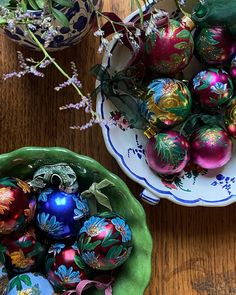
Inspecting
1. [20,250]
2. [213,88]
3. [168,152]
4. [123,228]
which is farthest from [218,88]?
[20,250]

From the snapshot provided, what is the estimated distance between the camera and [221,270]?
0.84m

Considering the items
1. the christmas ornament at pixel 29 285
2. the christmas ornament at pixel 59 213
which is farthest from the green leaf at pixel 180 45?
the christmas ornament at pixel 29 285

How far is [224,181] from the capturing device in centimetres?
83

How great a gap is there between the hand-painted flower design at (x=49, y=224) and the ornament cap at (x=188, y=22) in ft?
0.99

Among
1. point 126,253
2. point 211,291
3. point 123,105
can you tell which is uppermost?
point 123,105

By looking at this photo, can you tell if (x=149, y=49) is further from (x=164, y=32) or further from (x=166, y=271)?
(x=166, y=271)

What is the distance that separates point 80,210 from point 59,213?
0.10 feet

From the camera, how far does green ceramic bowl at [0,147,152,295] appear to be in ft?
2.43

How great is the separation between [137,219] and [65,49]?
0.26 metres

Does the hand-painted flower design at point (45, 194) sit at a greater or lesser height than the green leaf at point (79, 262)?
greater

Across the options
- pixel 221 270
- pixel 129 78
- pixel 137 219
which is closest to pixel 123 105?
pixel 129 78

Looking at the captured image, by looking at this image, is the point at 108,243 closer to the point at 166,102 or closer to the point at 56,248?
the point at 56,248

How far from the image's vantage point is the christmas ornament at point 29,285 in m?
0.71

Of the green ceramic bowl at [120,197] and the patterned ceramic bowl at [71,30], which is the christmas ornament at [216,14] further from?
the green ceramic bowl at [120,197]
